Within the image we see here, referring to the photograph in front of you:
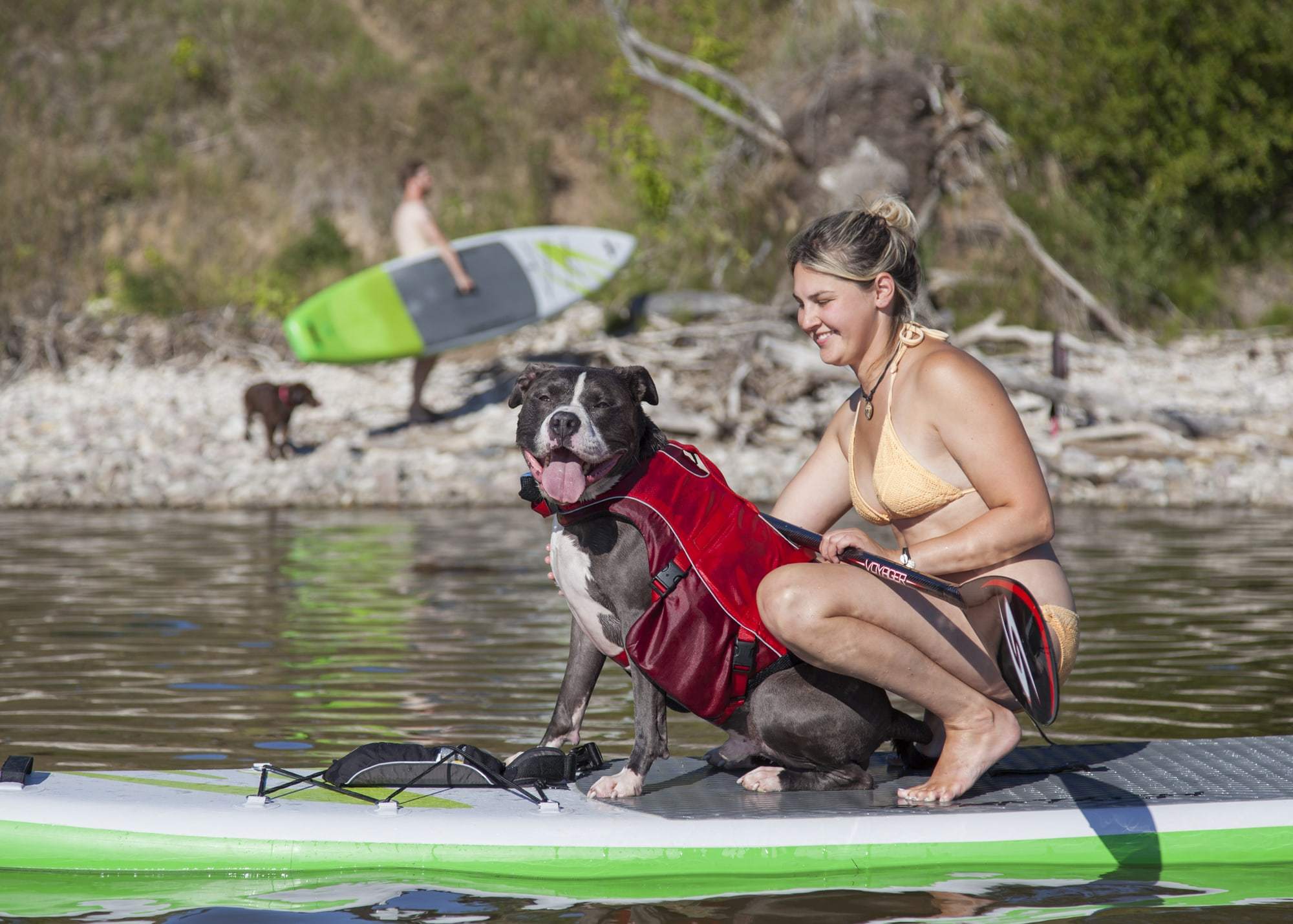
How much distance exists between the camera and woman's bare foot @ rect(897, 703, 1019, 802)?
140 inches

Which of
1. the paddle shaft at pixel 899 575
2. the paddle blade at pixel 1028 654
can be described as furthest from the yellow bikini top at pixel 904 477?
the paddle blade at pixel 1028 654

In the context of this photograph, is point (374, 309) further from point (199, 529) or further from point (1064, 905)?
point (1064, 905)

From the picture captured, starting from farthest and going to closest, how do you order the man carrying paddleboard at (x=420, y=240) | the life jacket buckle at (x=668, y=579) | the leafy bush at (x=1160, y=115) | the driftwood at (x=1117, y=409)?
1. the leafy bush at (x=1160, y=115)
2. the man carrying paddleboard at (x=420, y=240)
3. the driftwood at (x=1117, y=409)
4. the life jacket buckle at (x=668, y=579)

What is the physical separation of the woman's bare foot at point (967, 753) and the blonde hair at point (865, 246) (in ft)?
3.40

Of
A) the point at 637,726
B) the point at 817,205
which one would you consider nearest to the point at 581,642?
the point at 637,726

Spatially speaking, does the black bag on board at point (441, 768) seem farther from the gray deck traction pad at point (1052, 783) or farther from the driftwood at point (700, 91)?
the driftwood at point (700, 91)

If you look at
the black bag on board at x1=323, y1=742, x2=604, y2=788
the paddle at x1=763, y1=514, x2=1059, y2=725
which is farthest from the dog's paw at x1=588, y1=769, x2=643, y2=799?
the paddle at x1=763, y1=514, x2=1059, y2=725

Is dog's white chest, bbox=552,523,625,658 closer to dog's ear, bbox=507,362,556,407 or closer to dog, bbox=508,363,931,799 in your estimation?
dog, bbox=508,363,931,799

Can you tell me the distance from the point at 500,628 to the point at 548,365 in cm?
322

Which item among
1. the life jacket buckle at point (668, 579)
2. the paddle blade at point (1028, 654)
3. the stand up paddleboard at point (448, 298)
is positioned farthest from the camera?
the stand up paddleboard at point (448, 298)

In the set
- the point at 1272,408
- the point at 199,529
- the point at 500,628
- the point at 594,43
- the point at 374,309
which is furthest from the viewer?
the point at 594,43

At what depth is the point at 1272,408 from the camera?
40.3ft

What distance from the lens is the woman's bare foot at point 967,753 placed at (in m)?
3.57

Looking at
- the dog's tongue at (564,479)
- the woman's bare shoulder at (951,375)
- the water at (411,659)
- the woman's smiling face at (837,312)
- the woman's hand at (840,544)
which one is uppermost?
the woman's smiling face at (837,312)
